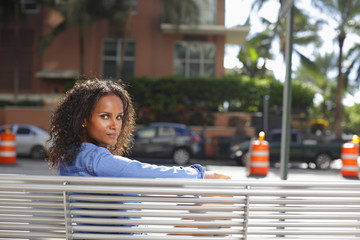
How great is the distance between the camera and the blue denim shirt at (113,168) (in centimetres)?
211

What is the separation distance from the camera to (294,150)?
16.7 meters

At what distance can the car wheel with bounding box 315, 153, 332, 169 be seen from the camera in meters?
16.8

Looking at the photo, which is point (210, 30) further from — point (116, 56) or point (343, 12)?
point (343, 12)

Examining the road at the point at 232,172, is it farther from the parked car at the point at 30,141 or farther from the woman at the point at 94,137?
the woman at the point at 94,137

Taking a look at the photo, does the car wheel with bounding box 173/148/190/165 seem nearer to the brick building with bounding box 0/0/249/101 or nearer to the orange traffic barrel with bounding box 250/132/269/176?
the orange traffic barrel with bounding box 250/132/269/176

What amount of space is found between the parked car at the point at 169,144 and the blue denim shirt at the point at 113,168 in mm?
15214

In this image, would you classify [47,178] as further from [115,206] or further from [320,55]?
[320,55]

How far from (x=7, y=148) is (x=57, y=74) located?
1148 cm

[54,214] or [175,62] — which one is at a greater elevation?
[175,62]

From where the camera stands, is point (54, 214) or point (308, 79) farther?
point (308, 79)

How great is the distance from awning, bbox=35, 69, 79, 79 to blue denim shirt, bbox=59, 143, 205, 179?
2324 centimetres

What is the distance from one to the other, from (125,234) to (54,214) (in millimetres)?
368

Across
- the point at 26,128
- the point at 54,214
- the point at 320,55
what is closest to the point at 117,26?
the point at 26,128

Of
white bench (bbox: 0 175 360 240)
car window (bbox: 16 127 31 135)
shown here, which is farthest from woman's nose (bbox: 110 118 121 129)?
car window (bbox: 16 127 31 135)
